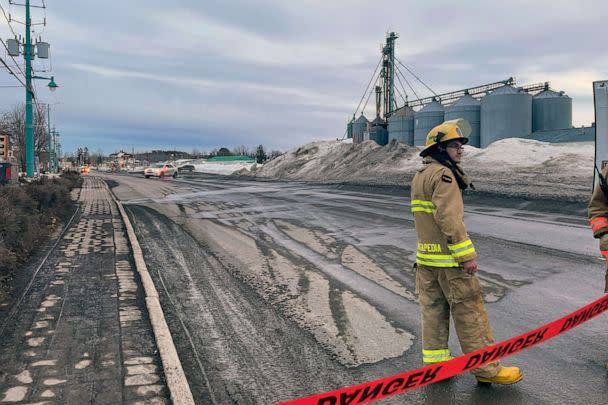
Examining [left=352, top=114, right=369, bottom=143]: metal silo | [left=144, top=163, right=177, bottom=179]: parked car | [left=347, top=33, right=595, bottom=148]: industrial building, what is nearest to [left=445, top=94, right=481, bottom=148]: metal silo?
[left=347, top=33, right=595, bottom=148]: industrial building

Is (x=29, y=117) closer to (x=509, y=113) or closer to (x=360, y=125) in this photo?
(x=509, y=113)

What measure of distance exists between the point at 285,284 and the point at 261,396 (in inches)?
124

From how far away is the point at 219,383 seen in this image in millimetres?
3762

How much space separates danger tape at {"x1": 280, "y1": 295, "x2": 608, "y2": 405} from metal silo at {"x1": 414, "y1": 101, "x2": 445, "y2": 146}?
1506 inches

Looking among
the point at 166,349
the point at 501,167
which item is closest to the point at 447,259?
the point at 166,349

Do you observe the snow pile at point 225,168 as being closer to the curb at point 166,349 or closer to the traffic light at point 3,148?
the traffic light at point 3,148

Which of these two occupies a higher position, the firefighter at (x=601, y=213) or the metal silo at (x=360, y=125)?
the metal silo at (x=360, y=125)

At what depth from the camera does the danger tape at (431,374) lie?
246 centimetres

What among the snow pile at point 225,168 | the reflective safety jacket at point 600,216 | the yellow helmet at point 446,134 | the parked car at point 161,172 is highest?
the snow pile at point 225,168

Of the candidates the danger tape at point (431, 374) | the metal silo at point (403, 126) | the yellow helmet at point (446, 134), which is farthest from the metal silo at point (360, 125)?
the danger tape at point (431, 374)

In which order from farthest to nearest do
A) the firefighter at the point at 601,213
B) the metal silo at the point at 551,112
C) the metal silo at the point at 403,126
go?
1. the metal silo at the point at 403,126
2. the metal silo at the point at 551,112
3. the firefighter at the point at 601,213

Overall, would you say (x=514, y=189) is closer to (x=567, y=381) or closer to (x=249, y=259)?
(x=249, y=259)

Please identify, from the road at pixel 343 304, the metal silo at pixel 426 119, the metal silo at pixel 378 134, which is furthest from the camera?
the metal silo at pixel 378 134

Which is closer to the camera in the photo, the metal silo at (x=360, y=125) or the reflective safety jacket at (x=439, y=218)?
the reflective safety jacket at (x=439, y=218)
